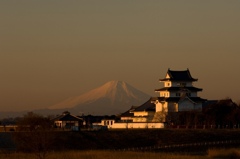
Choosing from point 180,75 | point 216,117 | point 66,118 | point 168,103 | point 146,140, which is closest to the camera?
point 146,140

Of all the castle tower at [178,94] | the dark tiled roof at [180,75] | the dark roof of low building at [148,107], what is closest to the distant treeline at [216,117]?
the castle tower at [178,94]

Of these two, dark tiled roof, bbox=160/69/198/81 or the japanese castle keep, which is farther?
dark tiled roof, bbox=160/69/198/81

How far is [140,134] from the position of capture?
75.8 metres

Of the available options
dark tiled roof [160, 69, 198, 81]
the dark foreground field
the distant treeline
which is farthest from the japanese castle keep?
the dark foreground field

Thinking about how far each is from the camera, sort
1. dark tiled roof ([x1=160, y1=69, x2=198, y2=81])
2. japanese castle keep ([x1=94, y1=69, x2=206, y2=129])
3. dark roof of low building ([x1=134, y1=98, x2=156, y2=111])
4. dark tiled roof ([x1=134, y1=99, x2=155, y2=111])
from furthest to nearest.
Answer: dark tiled roof ([x1=160, y1=69, x2=198, y2=81]) → dark tiled roof ([x1=134, y1=99, x2=155, y2=111]) → dark roof of low building ([x1=134, y1=98, x2=156, y2=111]) → japanese castle keep ([x1=94, y1=69, x2=206, y2=129])

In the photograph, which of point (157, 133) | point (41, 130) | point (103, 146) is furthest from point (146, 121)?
point (41, 130)

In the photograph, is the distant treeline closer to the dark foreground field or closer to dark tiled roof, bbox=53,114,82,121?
the dark foreground field

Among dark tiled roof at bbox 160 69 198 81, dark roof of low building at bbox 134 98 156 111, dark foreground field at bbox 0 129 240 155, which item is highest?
dark tiled roof at bbox 160 69 198 81

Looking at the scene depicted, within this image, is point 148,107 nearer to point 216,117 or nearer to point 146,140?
point 216,117

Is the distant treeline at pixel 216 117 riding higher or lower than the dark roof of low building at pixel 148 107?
lower

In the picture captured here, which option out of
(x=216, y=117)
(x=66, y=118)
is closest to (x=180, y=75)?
(x=216, y=117)

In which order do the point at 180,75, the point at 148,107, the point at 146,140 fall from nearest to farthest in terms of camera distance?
the point at 146,140
the point at 148,107
the point at 180,75

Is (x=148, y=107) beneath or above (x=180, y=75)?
beneath

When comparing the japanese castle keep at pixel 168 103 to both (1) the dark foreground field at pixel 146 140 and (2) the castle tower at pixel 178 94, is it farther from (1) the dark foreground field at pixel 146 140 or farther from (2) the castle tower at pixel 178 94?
(1) the dark foreground field at pixel 146 140
